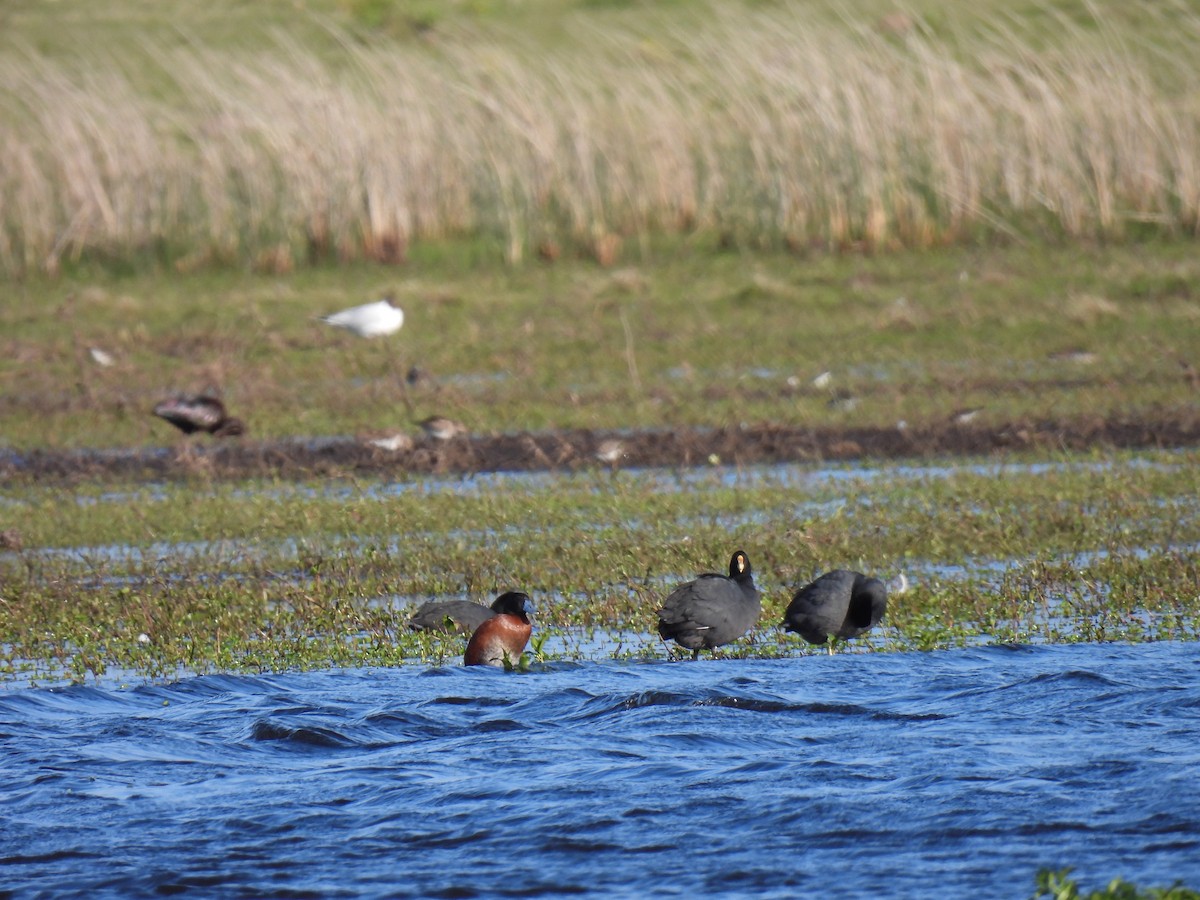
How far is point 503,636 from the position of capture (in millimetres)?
7055

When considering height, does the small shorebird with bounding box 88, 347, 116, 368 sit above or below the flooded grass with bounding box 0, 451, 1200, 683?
above

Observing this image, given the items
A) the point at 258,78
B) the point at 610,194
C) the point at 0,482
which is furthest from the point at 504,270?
the point at 0,482

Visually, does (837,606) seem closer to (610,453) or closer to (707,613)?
(707,613)

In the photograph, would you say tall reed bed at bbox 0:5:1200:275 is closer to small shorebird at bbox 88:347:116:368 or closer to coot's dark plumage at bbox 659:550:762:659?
small shorebird at bbox 88:347:116:368

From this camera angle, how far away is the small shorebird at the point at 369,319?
15133mm

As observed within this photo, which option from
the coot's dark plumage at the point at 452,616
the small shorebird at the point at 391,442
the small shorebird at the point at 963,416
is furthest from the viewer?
the small shorebird at the point at 963,416

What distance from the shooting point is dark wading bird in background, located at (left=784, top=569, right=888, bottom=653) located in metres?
7.17

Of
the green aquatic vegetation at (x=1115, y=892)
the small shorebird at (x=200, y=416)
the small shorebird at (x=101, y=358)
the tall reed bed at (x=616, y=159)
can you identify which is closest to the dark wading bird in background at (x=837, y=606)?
the green aquatic vegetation at (x=1115, y=892)

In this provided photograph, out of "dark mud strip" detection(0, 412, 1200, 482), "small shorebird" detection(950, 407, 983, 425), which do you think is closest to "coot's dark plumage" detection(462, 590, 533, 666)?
"dark mud strip" detection(0, 412, 1200, 482)

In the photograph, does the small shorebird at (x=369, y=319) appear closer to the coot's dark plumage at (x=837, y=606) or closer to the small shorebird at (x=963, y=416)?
the small shorebird at (x=963, y=416)

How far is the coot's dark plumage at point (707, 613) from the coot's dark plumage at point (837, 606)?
20 centimetres

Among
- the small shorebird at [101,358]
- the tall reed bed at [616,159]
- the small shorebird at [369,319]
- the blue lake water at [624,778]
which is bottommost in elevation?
the blue lake water at [624,778]

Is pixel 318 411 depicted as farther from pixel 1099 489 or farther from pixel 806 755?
pixel 806 755

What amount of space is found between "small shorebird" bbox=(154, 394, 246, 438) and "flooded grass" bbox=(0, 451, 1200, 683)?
119 cm
